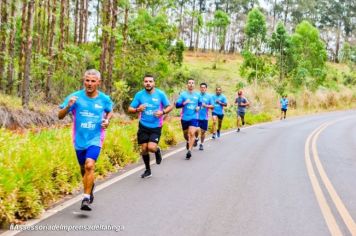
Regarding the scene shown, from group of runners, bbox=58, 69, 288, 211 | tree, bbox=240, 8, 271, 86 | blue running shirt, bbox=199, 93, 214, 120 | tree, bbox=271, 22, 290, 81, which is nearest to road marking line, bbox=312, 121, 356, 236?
group of runners, bbox=58, 69, 288, 211

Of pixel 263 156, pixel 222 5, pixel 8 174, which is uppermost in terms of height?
pixel 222 5

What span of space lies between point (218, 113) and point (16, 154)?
13.1 metres

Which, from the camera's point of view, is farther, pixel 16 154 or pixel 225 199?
pixel 225 199

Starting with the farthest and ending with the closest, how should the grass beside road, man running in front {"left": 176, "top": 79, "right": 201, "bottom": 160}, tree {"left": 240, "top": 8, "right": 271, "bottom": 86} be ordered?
1. tree {"left": 240, "top": 8, "right": 271, "bottom": 86}
2. man running in front {"left": 176, "top": 79, "right": 201, "bottom": 160}
3. the grass beside road

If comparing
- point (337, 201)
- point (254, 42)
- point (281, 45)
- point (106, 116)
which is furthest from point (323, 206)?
point (254, 42)

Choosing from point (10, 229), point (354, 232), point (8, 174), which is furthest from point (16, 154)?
point (354, 232)

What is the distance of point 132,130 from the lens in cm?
1393

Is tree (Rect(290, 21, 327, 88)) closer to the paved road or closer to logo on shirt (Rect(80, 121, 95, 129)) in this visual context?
the paved road

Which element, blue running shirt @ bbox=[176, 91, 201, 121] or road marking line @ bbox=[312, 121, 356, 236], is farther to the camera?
blue running shirt @ bbox=[176, 91, 201, 121]

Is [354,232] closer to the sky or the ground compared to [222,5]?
closer to the ground

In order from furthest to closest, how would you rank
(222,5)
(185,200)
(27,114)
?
(222,5) → (27,114) → (185,200)

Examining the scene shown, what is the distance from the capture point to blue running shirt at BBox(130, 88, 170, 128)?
9648mm

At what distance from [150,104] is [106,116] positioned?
2.52m

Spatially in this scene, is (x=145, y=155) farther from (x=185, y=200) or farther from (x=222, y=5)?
(x=222, y=5)
